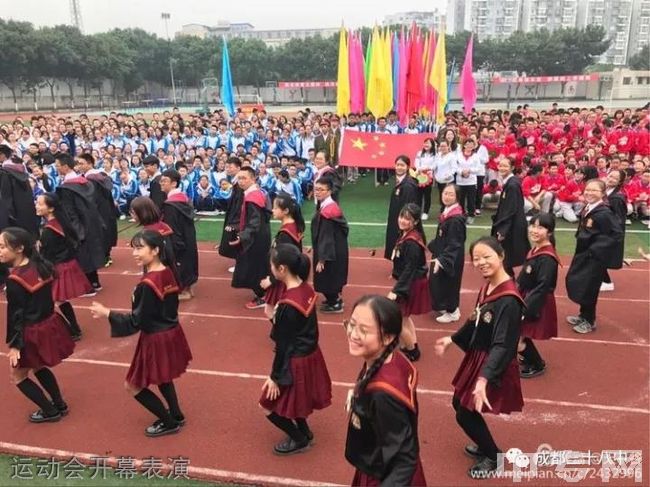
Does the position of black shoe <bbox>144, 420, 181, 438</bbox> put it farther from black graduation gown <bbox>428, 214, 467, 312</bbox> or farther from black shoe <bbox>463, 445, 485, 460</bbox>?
black graduation gown <bbox>428, 214, 467, 312</bbox>

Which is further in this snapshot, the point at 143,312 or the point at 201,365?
the point at 201,365

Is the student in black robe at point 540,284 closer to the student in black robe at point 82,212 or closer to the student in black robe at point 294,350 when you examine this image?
the student in black robe at point 294,350

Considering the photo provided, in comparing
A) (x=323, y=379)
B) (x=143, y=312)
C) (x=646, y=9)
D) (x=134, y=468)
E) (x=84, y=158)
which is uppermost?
(x=646, y=9)

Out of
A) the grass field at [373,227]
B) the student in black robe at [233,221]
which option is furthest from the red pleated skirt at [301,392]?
the grass field at [373,227]

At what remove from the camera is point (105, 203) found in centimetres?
780

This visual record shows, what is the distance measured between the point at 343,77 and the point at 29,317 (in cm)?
1170

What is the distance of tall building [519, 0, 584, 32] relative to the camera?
9650cm

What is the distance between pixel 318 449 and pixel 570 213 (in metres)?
8.05

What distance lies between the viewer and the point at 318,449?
3996mm

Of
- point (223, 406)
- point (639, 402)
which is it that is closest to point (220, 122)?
point (223, 406)

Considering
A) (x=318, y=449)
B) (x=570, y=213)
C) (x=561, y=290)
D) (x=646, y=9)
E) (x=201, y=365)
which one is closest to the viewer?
(x=318, y=449)

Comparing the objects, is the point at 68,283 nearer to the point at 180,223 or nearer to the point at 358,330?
the point at 180,223

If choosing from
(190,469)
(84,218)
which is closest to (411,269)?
(190,469)

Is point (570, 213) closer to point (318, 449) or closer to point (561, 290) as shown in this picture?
point (561, 290)
